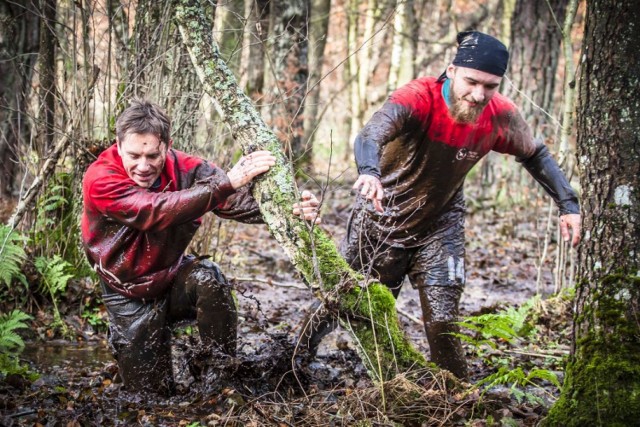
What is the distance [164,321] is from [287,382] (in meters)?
0.96

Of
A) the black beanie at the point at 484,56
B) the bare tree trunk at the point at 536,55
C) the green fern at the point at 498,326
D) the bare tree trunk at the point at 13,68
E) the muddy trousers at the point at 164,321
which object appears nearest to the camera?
the green fern at the point at 498,326

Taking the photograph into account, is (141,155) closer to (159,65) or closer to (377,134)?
(377,134)

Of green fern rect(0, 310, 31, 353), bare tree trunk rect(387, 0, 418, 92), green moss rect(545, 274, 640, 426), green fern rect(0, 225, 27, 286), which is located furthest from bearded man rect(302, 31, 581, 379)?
bare tree trunk rect(387, 0, 418, 92)

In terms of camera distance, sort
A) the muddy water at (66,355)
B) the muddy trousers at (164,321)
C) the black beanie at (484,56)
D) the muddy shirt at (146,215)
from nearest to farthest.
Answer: the muddy shirt at (146,215) < the black beanie at (484,56) < the muddy trousers at (164,321) < the muddy water at (66,355)

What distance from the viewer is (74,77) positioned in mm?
6453

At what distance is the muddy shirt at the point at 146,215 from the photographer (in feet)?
14.0

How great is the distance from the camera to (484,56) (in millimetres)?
4672

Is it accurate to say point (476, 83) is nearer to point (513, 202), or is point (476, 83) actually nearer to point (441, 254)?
point (441, 254)

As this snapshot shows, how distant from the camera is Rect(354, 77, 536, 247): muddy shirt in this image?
4.92 metres

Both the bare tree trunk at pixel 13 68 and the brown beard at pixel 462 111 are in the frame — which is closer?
the brown beard at pixel 462 111

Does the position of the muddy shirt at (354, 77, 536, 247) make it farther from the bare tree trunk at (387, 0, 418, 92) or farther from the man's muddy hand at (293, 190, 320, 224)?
the bare tree trunk at (387, 0, 418, 92)

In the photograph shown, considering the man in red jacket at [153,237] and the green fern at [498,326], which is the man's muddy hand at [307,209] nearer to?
the man in red jacket at [153,237]

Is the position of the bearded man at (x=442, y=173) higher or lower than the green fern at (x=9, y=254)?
higher

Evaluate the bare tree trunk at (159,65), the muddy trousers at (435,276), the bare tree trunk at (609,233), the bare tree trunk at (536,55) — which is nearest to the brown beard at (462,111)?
the muddy trousers at (435,276)
